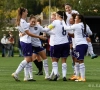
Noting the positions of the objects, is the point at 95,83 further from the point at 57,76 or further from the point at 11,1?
the point at 11,1

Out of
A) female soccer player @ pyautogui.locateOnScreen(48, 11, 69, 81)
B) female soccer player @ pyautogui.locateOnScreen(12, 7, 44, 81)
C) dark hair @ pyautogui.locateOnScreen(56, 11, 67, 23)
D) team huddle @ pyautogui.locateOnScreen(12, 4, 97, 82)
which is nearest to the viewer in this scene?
female soccer player @ pyautogui.locateOnScreen(12, 7, 44, 81)

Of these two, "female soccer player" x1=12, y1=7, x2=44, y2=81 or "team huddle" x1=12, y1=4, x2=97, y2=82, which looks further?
"team huddle" x1=12, y1=4, x2=97, y2=82

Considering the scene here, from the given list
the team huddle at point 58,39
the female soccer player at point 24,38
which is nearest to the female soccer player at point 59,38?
the team huddle at point 58,39

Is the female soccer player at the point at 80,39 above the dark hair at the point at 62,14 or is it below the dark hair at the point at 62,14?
below

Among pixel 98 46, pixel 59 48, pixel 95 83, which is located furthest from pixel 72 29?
pixel 98 46

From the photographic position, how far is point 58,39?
15.1m

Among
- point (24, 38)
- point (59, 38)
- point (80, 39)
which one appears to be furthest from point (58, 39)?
point (24, 38)

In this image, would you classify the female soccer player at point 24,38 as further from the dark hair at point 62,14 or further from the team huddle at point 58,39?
the dark hair at point 62,14

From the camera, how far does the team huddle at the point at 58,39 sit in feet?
48.3

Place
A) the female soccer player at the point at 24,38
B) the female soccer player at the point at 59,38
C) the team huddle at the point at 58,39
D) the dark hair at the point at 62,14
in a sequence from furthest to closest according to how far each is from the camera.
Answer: the dark hair at the point at 62,14, the female soccer player at the point at 59,38, the team huddle at the point at 58,39, the female soccer player at the point at 24,38

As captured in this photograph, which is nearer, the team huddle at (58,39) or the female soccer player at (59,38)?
the team huddle at (58,39)

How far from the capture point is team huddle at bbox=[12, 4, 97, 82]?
14.7 meters

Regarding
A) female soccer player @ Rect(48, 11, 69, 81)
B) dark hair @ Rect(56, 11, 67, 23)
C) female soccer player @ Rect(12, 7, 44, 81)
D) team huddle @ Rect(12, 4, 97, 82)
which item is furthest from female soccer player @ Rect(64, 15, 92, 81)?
female soccer player @ Rect(12, 7, 44, 81)

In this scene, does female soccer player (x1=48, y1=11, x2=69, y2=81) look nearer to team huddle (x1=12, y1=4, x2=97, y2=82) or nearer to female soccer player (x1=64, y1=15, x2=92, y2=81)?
team huddle (x1=12, y1=4, x2=97, y2=82)
